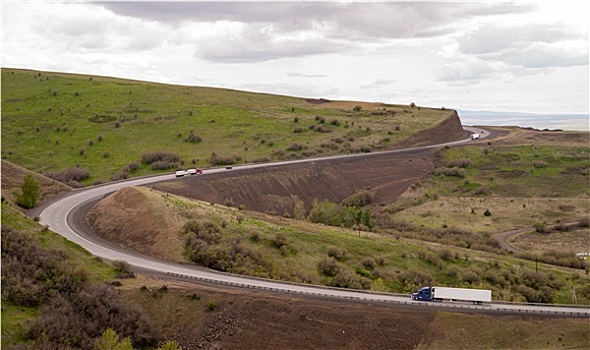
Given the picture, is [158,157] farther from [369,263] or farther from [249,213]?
[369,263]

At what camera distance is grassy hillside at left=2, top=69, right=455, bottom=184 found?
88762 mm

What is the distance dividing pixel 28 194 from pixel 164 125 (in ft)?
164

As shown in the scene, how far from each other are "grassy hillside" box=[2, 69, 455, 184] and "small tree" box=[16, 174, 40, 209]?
889 inches

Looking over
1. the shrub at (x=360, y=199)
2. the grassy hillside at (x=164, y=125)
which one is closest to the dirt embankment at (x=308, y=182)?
the shrub at (x=360, y=199)

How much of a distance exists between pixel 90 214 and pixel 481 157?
7256 cm

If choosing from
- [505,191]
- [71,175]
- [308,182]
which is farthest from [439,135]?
[71,175]

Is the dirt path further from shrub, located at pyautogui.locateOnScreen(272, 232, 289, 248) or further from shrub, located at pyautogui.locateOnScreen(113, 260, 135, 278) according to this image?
shrub, located at pyautogui.locateOnScreen(113, 260, 135, 278)

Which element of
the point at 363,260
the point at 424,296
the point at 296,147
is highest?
the point at 296,147

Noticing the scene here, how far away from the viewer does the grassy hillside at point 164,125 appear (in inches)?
3495

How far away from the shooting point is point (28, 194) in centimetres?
5375

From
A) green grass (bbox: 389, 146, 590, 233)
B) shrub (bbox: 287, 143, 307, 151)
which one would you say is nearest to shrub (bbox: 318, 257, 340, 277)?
green grass (bbox: 389, 146, 590, 233)

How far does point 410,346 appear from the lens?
33625mm

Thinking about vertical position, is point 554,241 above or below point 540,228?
below

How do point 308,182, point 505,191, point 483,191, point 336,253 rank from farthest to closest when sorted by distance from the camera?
point 505,191
point 483,191
point 308,182
point 336,253
